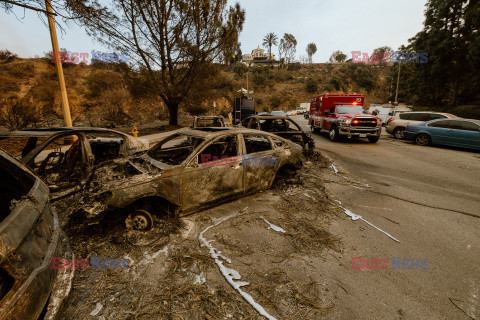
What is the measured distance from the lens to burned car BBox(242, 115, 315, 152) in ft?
23.9

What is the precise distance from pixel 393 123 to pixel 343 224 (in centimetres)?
1250

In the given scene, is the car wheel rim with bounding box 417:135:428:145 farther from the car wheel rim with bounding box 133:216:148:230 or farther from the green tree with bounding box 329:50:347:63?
the green tree with bounding box 329:50:347:63

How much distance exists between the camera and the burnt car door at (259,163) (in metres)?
4.16

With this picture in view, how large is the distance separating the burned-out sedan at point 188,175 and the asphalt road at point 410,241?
1.66 meters

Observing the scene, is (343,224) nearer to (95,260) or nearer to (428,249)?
(428,249)

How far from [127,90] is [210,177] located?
72.6ft

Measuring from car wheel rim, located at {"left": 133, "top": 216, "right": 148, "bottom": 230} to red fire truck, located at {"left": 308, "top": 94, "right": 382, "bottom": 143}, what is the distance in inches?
404

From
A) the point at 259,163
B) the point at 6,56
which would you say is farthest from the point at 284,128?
the point at 6,56

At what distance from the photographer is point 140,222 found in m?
3.16

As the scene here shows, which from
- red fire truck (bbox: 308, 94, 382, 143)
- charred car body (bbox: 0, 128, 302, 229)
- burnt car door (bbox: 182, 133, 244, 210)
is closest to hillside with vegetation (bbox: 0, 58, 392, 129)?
charred car body (bbox: 0, 128, 302, 229)

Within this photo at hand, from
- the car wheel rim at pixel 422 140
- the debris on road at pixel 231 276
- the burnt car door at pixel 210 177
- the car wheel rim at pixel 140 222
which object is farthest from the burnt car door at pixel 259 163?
the car wheel rim at pixel 422 140

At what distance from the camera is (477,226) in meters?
3.59

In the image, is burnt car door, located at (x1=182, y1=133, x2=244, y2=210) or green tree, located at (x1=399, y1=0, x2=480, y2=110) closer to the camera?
burnt car door, located at (x1=182, y1=133, x2=244, y2=210)

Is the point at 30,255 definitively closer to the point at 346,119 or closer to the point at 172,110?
the point at 346,119
